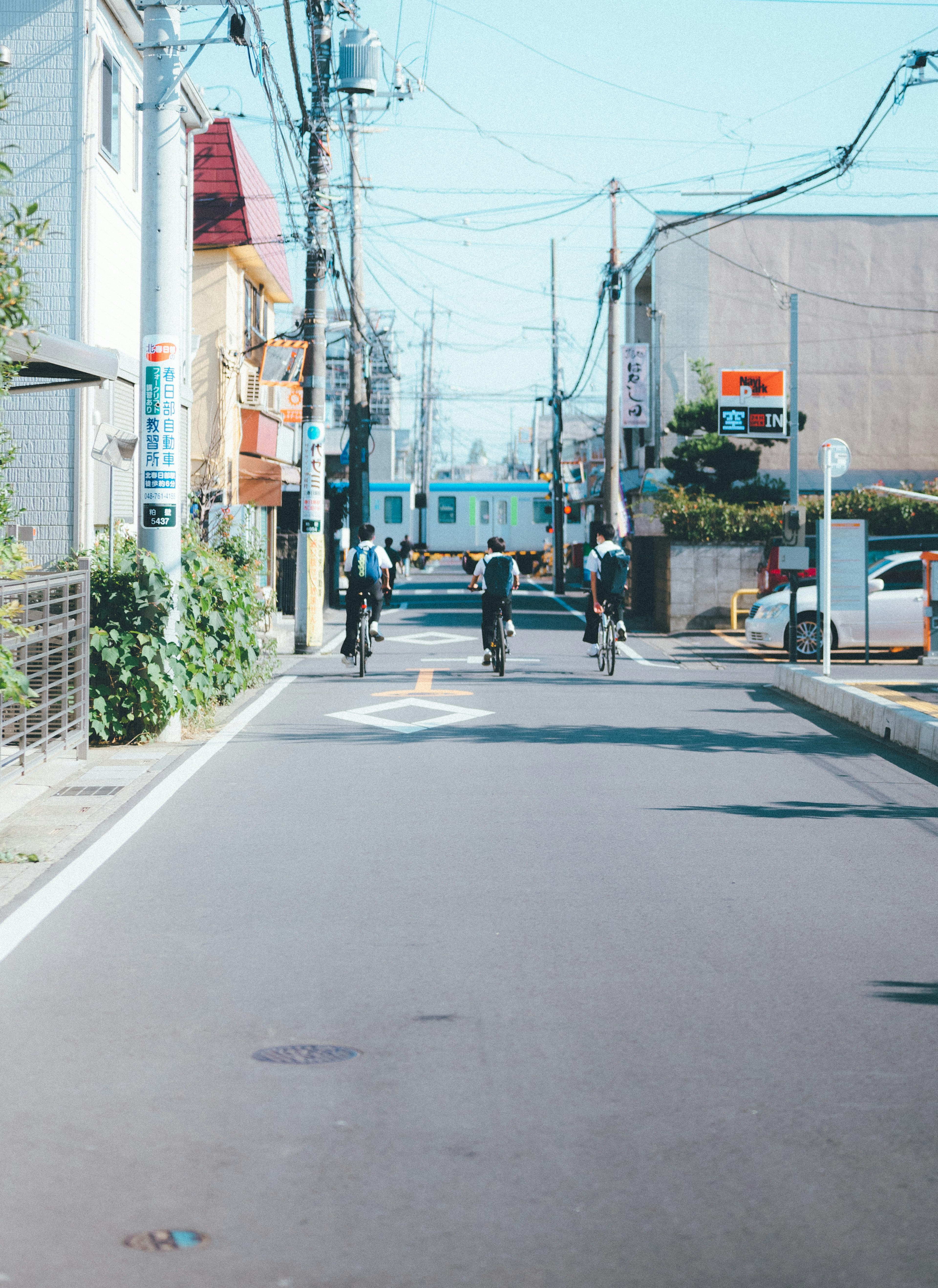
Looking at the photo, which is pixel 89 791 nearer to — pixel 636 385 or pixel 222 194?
pixel 222 194

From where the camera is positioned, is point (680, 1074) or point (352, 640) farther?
point (352, 640)

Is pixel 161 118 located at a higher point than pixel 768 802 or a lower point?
higher

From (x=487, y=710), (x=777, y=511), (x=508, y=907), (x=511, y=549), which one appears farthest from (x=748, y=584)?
(x=511, y=549)

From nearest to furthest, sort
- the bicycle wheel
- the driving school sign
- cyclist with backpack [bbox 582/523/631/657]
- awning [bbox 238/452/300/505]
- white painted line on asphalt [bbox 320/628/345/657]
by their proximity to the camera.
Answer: the bicycle wheel → cyclist with backpack [bbox 582/523/631/657] → white painted line on asphalt [bbox 320/628/345/657] → awning [bbox 238/452/300/505] → the driving school sign

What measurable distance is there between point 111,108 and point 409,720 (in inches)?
370

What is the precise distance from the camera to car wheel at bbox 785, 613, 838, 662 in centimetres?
2269

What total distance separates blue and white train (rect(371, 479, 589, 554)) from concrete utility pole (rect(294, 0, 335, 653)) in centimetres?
3596

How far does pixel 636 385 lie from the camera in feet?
140

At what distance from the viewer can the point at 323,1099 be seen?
14.4ft

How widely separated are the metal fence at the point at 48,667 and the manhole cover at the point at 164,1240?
482 cm

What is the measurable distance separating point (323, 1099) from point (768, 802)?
603 cm

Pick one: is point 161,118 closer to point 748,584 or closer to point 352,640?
point 352,640

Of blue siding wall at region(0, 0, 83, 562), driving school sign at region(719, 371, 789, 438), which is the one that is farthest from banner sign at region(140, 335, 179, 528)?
driving school sign at region(719, 371, 789, 438)

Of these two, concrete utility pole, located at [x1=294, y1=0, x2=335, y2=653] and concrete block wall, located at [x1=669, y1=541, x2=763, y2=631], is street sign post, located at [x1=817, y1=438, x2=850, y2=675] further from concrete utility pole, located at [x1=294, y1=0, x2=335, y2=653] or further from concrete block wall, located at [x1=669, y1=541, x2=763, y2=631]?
concrete block wall, located at [x1=669, y1=541, x2=763, y2=631]
